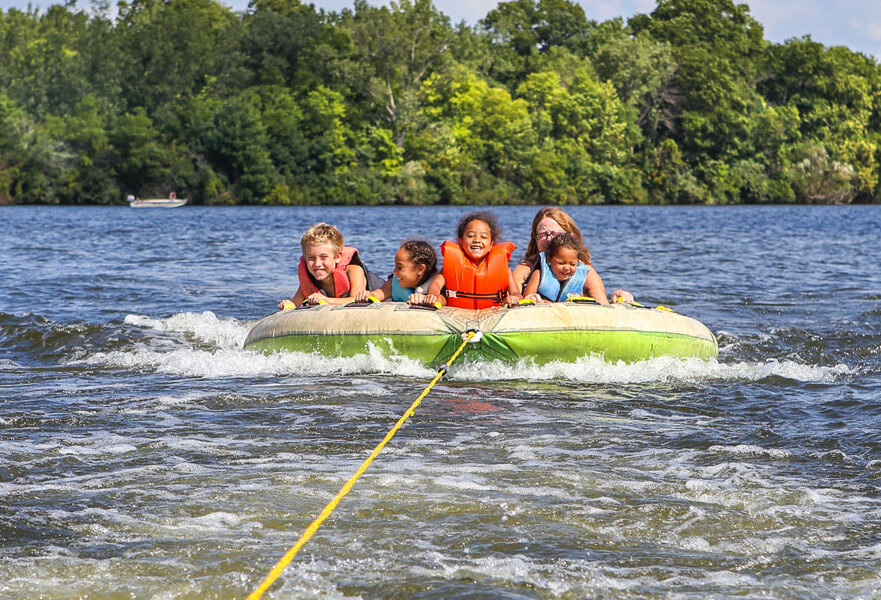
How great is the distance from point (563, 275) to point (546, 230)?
37 centimetres

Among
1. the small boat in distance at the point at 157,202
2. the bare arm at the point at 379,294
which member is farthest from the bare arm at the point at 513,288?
the small boat in distance at the point at 157,202

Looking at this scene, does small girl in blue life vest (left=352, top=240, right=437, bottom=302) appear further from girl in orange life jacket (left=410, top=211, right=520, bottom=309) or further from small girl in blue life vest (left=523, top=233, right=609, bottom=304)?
small girl in blue life vest (left=523, top=233, right=609, bottom=304)

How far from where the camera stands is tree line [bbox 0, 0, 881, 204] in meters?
55.8

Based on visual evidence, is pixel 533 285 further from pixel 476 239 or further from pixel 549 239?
pixel 476 239

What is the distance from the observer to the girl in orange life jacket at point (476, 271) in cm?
770

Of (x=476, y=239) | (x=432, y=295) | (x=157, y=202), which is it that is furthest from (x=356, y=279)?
(x=157, y=202)

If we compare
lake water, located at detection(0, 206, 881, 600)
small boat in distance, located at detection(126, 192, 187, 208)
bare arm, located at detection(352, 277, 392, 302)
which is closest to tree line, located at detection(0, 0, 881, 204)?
small boat in distance, located at detection(126, 192, 187, 208)

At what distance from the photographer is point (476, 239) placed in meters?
7.67

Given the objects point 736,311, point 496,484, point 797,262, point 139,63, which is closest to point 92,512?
point 496,484

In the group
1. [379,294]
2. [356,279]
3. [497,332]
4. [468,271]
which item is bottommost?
[497,332]

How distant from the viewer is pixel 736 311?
12117mm

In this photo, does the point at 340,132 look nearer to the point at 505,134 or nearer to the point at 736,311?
the point at 505,134

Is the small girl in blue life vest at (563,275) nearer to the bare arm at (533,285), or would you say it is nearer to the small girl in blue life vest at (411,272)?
the bare arm at (533,285)

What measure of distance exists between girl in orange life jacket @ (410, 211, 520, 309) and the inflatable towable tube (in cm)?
28
